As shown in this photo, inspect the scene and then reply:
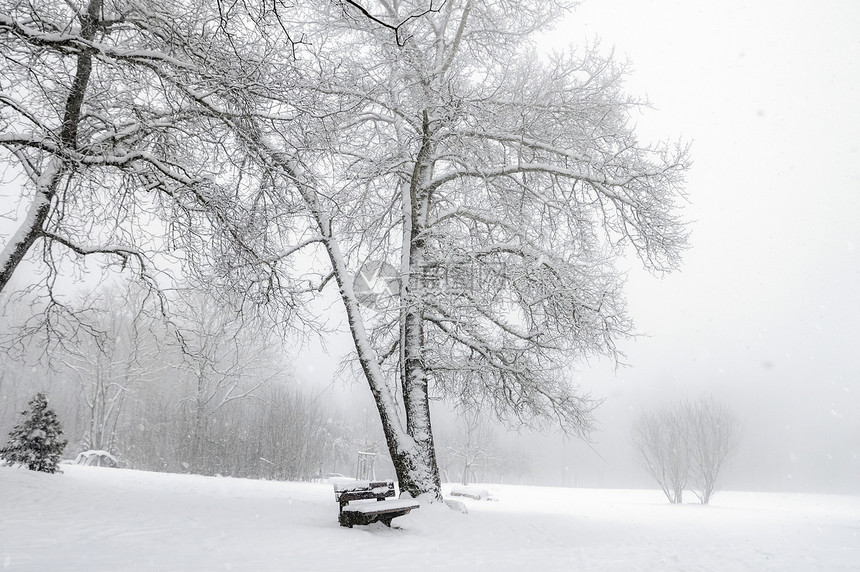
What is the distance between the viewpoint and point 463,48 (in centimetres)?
959

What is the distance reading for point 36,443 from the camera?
9.18 meters

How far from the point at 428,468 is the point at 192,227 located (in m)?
5.14

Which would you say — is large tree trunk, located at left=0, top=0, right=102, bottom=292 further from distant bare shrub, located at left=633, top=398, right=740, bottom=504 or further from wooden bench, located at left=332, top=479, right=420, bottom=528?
distant bare shrub, located at left=633, top=398, right=740, bottom=504

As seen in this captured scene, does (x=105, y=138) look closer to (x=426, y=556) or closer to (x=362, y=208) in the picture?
(x=362, y=208)

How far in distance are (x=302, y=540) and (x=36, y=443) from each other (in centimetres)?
760

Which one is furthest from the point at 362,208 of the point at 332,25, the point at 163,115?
the point at 163,115

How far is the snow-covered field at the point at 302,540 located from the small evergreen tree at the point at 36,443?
113cm

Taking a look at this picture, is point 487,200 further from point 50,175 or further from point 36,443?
point 36,443

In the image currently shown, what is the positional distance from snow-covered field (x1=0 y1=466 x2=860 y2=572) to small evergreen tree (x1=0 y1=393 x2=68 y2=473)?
113 centimetres

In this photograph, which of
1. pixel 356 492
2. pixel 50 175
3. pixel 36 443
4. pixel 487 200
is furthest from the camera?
pixel 487 200

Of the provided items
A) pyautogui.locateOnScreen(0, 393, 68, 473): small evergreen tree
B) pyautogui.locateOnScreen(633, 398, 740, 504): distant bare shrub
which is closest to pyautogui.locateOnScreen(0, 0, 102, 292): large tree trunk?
pyautogui.locateOnScreen(0, 393, 68, 473): small evergreen tree

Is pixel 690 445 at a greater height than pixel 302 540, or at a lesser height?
greater

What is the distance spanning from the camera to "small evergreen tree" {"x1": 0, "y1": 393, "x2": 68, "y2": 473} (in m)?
A: 9.11

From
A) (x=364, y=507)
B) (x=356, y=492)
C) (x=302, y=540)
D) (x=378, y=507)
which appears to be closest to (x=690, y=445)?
(x=356, y=492)
